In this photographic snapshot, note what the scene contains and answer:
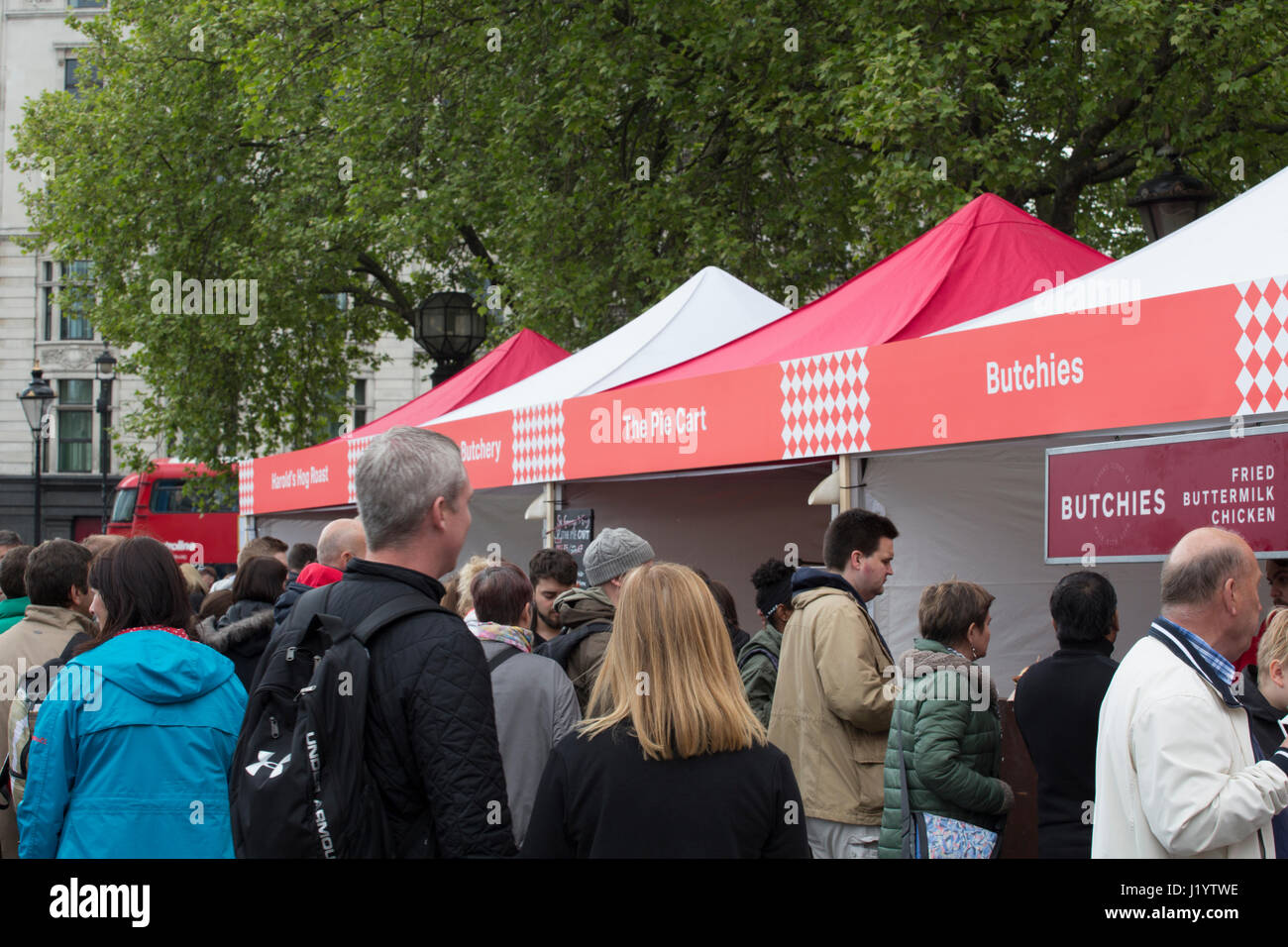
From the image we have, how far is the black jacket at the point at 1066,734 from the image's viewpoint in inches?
161

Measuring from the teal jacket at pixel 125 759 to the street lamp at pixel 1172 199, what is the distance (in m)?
5.99

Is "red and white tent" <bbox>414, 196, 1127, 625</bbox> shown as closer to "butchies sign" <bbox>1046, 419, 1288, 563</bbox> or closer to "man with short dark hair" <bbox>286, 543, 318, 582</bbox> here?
"butchies sign" <bbox>1046, 419, 1288, 563</bbox>

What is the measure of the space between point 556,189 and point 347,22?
3.49m

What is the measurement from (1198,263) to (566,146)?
11.3 metres

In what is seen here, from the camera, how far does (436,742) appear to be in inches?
92.4

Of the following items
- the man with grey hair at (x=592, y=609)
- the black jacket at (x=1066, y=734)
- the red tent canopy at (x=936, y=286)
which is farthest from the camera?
the red tent canopy at (x=936, y=286)

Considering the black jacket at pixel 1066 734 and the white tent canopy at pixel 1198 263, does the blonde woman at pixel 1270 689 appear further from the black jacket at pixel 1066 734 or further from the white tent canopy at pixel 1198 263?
the white tent canopy at pixel 1198 263

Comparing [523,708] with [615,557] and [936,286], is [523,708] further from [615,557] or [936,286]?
[936,286]

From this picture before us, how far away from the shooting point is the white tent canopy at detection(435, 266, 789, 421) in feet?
31.1

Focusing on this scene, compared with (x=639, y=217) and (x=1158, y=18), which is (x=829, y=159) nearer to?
(x=639, y=217)

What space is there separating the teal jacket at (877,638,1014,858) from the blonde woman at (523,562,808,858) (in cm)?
177

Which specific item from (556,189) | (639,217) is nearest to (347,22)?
(556,189)

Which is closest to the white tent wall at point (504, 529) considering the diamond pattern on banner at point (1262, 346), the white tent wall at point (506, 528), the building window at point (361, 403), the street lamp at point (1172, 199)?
the white tent wall at point (506, 528)
